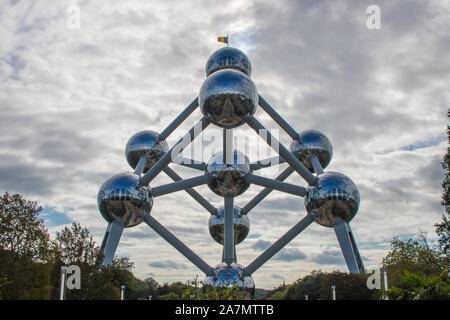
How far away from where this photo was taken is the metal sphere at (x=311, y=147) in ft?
66.5

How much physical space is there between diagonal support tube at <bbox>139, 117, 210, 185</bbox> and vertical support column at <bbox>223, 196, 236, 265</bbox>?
284 centimetres

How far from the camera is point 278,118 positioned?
1964cm

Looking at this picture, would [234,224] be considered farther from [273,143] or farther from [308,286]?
[308,286]

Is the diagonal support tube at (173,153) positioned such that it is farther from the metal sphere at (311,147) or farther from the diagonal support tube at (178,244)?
the metal sphere at (311,147)

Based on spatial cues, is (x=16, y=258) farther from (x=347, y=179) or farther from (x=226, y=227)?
(x=347, y=179)

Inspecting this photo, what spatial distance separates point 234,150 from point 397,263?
2126cm

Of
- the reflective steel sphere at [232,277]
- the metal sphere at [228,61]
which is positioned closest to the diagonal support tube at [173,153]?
the metal sphere at [228,61]

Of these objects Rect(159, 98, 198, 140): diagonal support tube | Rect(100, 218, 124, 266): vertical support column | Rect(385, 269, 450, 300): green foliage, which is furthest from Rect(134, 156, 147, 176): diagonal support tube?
Rect(385, 269, 450, 300): green foliage

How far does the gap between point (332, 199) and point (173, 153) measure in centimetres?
621

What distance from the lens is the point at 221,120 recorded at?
50.3 ft

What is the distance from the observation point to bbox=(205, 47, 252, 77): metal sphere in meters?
18.6

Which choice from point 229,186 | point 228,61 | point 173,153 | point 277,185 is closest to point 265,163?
point 277,185

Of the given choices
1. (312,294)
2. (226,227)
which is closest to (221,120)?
(226,227)

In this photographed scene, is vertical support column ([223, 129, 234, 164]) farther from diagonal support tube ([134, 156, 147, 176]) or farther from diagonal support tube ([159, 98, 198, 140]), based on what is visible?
diagonal support tube ([134, 156, 147, 176])
